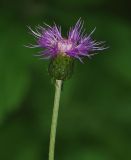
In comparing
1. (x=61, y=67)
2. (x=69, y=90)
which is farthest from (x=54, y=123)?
(x=69, y=90)

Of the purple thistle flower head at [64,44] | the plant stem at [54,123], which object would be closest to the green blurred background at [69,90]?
the purple thistle flower head at [64,44]

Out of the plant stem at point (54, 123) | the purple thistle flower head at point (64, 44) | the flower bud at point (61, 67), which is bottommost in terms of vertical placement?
the plant stem at point (54, 123)

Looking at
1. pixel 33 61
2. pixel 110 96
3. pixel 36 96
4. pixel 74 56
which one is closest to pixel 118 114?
pixel 110 96

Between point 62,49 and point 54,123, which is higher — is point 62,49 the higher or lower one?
the higher one

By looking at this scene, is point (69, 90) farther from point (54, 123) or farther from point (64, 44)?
point (54, 123)

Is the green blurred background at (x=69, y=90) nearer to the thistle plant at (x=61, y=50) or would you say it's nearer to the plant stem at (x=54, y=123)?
the thistle plant at (x=61, y=50)

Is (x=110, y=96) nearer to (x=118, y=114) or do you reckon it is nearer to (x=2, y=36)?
(x=118, y=114)

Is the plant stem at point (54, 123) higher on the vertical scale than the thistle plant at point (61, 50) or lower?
lower
